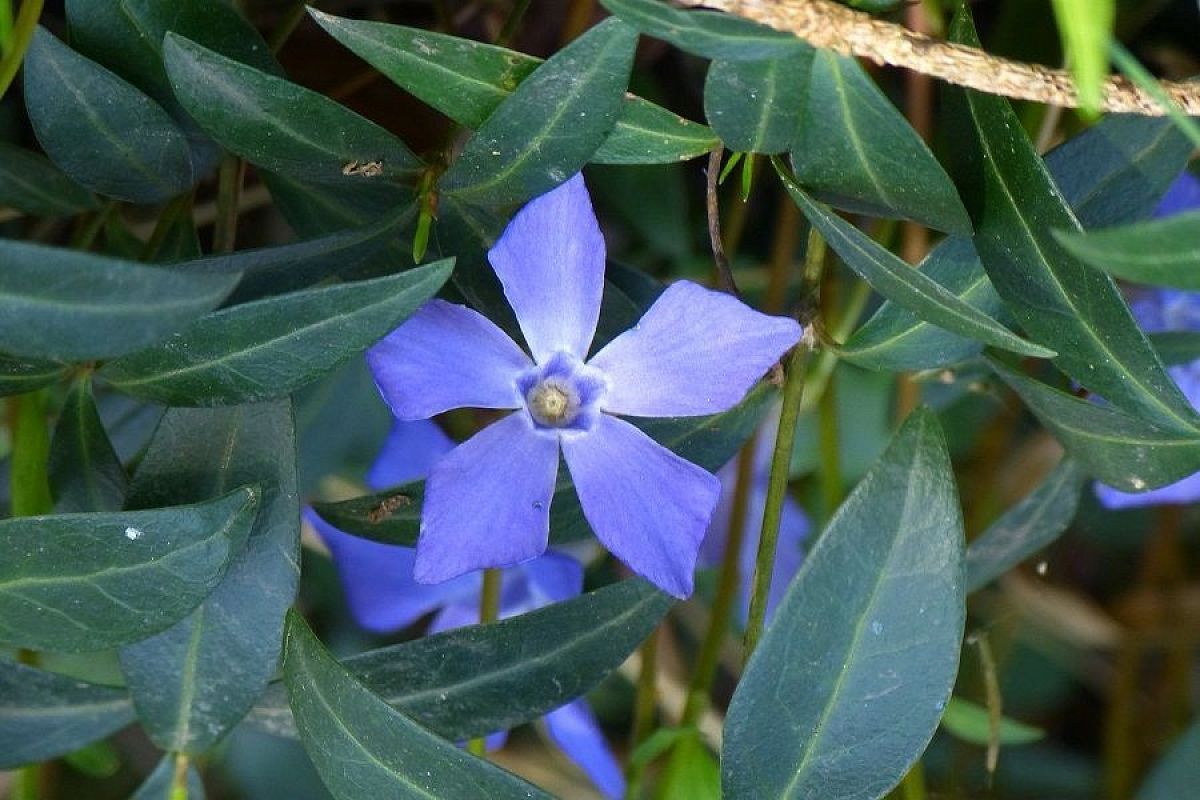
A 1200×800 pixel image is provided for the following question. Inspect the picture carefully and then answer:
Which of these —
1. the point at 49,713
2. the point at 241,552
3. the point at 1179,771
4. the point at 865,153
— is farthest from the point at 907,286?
the point at 1179,771

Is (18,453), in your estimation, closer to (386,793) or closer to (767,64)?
(386,793)

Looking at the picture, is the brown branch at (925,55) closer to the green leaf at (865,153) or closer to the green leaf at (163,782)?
the green leaf at (865,153)

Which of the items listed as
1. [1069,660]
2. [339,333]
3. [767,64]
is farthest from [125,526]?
[1069,660]

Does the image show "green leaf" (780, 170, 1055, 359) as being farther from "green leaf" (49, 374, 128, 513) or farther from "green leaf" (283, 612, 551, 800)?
"green leaf" (49, 374, 128, 513)

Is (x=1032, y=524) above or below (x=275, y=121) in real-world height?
below

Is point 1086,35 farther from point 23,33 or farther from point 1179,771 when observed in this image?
point 1179,771

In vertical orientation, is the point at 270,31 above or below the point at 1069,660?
above
